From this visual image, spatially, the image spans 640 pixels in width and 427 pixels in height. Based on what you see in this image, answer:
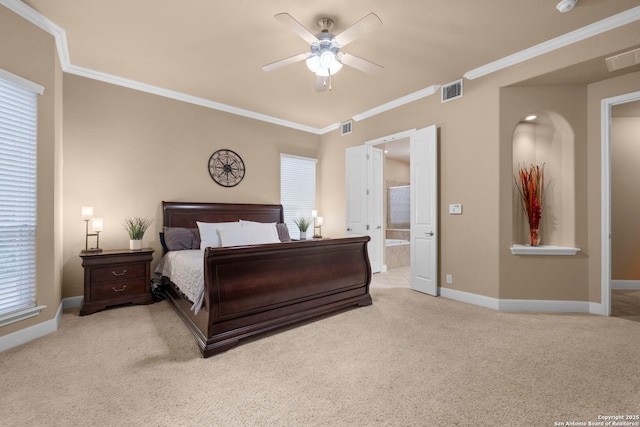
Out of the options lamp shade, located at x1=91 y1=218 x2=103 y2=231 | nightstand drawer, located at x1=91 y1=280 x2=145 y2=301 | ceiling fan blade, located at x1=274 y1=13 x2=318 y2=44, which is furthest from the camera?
lamp shade, located at x1=91 y1=218 x2=103 y2=231

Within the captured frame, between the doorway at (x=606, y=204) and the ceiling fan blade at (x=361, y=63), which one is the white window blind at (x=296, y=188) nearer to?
the ceiling fan blade at (x=361, y=63)

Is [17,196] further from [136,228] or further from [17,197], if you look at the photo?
[136,228]

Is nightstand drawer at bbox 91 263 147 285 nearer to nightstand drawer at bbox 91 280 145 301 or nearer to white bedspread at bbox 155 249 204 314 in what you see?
nightstand drawer at bbox 91 280 145 301

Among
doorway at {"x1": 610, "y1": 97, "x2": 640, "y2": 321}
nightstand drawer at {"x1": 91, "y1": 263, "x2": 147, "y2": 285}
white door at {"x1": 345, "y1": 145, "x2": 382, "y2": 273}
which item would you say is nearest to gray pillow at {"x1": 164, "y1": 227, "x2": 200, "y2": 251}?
nightstand drawer at {"x1": 91, "y1": 263, "x2": 147, "y2": 285}

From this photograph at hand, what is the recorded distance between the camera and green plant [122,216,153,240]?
3749 mm

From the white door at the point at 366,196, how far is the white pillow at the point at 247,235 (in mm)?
1772

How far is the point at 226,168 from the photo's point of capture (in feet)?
16.0

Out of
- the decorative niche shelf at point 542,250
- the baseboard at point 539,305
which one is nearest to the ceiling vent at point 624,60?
the decorative niche shelf at point 542,250

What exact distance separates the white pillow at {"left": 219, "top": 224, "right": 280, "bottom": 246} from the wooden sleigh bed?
34.0 inches

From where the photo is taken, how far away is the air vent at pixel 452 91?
385 centimetres

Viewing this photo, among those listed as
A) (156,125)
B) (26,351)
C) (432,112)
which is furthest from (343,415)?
(156,125)

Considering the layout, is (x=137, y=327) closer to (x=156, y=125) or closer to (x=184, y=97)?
(x=156, y=125)

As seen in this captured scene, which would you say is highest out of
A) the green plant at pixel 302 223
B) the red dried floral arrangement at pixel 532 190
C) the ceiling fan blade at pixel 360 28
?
the ceiling fan blade at pixel 360 28

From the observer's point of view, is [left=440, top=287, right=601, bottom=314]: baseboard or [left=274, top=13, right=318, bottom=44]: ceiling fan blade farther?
[left=440, top=287, right=601, bottom=314]: baseboard
